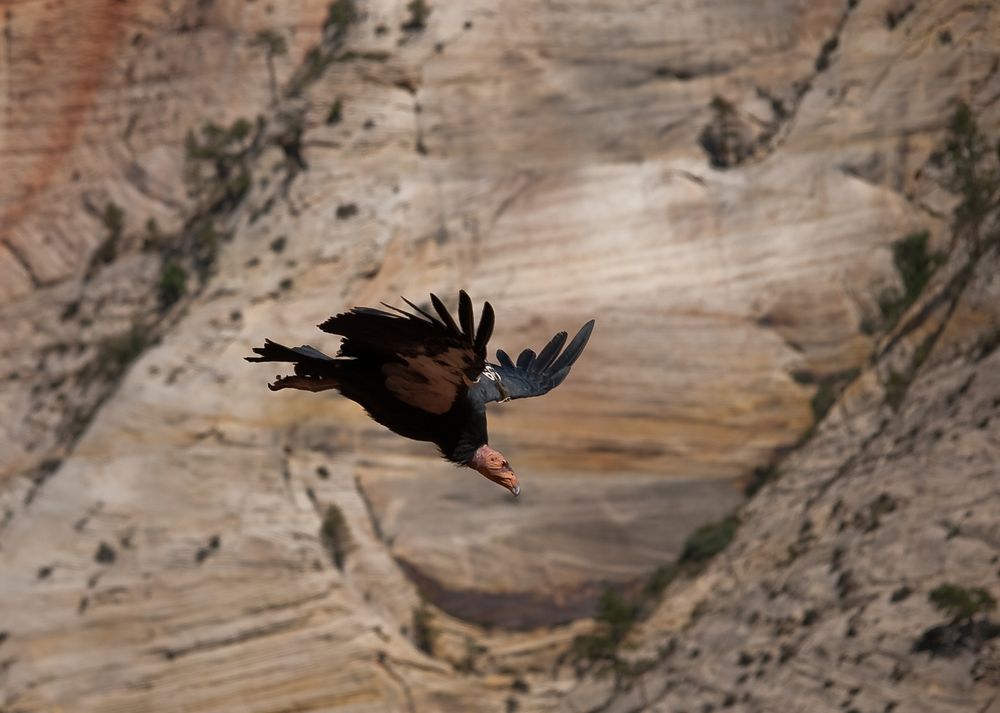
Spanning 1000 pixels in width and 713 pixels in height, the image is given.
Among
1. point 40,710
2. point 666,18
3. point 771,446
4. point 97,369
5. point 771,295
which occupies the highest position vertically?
point 666,18

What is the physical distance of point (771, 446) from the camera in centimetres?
3734

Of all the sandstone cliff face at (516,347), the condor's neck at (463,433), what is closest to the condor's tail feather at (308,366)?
the condor's neck at (463,433)

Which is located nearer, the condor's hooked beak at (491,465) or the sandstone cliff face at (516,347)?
the condor's hooked beak at (491,465)

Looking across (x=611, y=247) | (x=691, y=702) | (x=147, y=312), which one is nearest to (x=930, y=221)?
(x=611, y=247)

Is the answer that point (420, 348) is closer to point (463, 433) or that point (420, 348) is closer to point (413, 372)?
point (413, 372)

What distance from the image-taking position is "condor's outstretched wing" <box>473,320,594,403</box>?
1484 cm

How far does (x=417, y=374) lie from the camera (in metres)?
12.9

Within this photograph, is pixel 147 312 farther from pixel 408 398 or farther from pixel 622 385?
pixel 408 398

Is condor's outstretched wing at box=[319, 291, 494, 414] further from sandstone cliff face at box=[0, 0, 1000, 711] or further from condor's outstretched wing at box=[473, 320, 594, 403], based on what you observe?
sandstone cliff face at box=[0, 0, 1000, 711]

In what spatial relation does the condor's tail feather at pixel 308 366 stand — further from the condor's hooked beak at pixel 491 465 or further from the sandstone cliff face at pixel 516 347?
the sandstone cliff face at pixel 516 347

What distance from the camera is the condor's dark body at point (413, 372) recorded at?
12.4m

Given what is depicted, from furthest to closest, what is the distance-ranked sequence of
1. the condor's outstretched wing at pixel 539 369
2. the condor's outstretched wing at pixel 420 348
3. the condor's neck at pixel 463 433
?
the condor's outstretched wing at pixel 539 369, the condor's neck at pixel 463 433, the condor's outstretched wing at pixel 420 348

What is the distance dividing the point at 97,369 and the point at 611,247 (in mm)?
11682

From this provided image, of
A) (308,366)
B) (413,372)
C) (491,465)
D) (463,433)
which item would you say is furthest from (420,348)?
(491,465)
